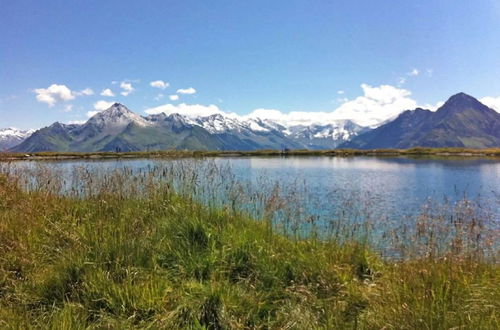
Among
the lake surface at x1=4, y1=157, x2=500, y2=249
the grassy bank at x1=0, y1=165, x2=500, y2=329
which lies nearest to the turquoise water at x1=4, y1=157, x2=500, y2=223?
the lake surface at x1=4, y1=157, x2=500, y2=249

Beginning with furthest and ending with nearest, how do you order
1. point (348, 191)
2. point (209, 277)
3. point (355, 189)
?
point (348, 191)
point (355, 189)
point (209, 277)

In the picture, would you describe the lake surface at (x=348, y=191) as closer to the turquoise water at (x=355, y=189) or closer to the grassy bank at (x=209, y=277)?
the turquoise water at (x=355, y=189)

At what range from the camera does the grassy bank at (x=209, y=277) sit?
4.76 metres

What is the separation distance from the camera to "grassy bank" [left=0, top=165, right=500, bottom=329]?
15.6ft

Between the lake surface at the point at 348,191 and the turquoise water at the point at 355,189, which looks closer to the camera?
the lake surface at the point at 348,191

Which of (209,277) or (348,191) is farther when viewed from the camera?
(348,191)

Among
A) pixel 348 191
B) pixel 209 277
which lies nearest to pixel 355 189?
pixel 348 191

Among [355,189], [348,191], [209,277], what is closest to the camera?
[209,277]

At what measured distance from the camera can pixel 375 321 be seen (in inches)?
176

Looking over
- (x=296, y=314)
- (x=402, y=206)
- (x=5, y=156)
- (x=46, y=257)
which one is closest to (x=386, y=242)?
(x=296, y=314)

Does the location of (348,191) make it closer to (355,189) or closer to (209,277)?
(355,189)

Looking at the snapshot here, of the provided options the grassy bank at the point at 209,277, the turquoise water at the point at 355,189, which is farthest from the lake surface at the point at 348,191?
the grassy bank at the point at 209,277

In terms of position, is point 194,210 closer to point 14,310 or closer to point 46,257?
point 46,257

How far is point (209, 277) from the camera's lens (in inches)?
253
